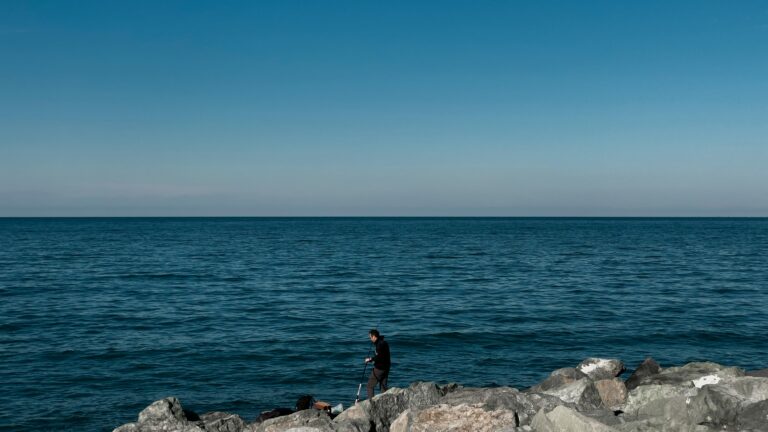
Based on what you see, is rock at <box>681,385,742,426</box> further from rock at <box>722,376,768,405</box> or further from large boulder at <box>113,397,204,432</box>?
large boulder at <box>113,397,204,432</box>

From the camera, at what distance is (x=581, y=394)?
17078mm

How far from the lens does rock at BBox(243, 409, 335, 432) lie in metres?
14.8

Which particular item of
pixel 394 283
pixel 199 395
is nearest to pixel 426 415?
pixel 199 395

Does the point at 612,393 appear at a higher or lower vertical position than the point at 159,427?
higher

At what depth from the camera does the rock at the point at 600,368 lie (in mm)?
21766

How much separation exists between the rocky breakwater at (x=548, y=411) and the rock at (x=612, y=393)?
0.08 feet

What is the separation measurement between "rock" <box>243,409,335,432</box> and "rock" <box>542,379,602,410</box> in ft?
19.6

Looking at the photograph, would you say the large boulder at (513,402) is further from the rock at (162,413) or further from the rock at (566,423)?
the rock at (162,413)

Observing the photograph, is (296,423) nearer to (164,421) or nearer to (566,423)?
(164,421)

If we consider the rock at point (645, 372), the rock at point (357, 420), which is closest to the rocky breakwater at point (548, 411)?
the rock at point (357, 420)

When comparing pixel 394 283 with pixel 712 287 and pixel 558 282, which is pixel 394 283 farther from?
pixel 712 287

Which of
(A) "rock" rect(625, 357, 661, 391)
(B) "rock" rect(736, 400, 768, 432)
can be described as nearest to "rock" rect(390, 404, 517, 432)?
(B) "rock" rect(736, 400, 768, 432)

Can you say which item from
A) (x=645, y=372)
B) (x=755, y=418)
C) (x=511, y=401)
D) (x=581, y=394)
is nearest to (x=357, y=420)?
(x=511, y=401)

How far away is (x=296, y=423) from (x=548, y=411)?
19.0 feet
